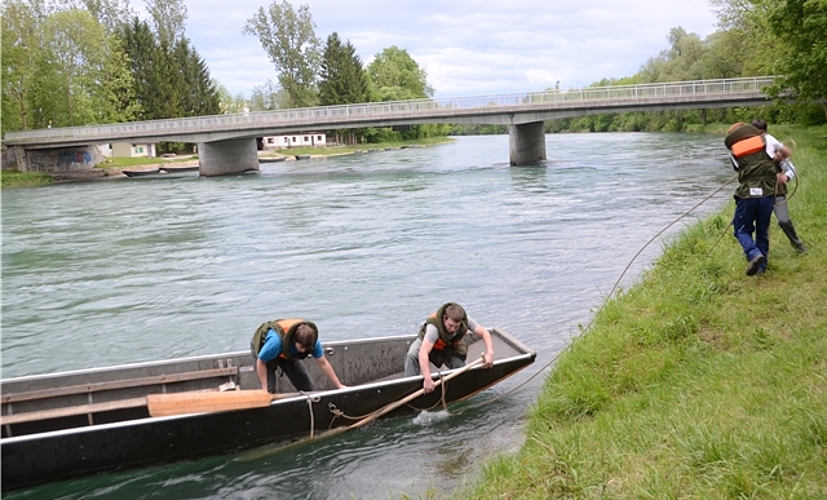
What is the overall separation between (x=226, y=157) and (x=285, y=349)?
54878 mm

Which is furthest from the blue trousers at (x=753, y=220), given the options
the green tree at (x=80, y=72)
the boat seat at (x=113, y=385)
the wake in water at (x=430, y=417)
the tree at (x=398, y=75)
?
the tree at (x=398, y=75)

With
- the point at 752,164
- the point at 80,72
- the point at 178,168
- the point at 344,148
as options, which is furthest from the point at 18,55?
the point at 752,164

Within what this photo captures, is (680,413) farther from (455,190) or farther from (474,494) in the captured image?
(455,190)

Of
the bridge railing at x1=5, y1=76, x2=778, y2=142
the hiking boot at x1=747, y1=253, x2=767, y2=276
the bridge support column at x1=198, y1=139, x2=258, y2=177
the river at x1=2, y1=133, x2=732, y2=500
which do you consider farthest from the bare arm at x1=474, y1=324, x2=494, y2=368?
the bridge support column at x1=198, y1=139, x2=258, y2=177

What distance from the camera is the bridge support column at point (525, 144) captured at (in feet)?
171

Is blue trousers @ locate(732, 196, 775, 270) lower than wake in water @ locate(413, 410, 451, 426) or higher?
higher

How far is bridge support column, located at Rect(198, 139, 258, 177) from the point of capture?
59.0 meters

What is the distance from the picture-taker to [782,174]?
10.0 m

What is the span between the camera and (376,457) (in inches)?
316

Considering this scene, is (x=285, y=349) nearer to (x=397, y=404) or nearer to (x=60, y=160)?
(x=397, y=404)

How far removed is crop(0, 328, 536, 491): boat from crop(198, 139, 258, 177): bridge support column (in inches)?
2029

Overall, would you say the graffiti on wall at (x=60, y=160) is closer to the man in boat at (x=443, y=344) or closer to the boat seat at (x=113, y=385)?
the boat seat at (x=113, y=385)

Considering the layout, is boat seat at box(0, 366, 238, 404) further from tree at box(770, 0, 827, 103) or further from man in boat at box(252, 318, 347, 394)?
tree at box(770, 0, 827, 103)

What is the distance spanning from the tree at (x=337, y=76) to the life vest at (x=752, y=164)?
297 ft
